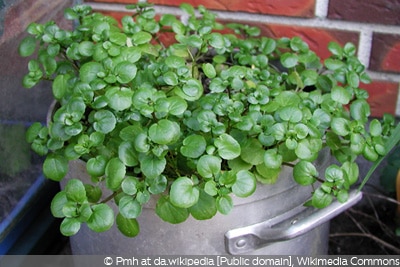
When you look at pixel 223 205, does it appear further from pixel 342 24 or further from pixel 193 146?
pixel 342 24

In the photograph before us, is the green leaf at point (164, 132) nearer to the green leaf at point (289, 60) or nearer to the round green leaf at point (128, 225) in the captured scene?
the round green leaf at point (128, 225)

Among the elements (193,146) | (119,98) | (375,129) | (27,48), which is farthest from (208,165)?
(27,48)

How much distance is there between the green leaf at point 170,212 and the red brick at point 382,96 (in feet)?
1.55

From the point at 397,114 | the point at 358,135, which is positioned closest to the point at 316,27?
the point at 397,114

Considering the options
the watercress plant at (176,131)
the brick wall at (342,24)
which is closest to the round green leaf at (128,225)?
the watercress plant at (176,131)

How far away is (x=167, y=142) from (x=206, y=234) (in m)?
0.17

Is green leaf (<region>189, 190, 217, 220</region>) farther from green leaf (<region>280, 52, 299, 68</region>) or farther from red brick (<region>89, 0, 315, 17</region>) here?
red brick (<region>89, 0, 315, 17</region>)

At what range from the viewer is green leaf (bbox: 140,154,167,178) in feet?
2.36

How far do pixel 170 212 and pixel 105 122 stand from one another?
0.42 ft

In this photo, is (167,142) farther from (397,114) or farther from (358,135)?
(397,114)

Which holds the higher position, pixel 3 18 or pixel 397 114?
pixel 3 18

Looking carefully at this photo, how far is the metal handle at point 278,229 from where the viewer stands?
0.82m

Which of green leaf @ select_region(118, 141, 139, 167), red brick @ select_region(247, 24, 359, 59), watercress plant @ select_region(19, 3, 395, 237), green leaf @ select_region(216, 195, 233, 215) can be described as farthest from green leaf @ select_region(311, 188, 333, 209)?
red brick @ select_region(247, 24, 359, 59)

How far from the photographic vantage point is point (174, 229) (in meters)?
0.83
